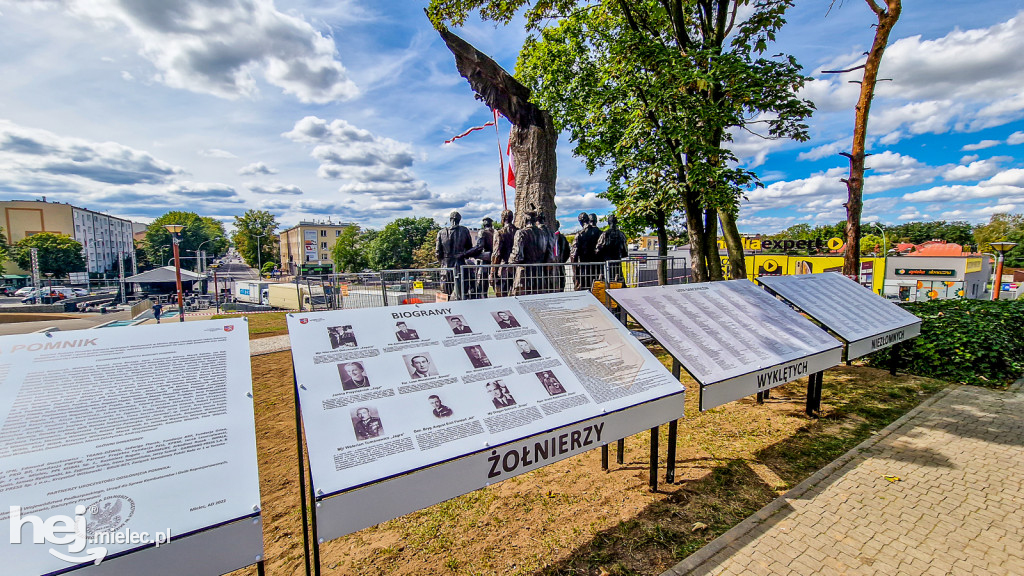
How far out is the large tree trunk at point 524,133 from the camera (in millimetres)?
11633

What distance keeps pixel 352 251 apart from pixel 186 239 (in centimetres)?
3960

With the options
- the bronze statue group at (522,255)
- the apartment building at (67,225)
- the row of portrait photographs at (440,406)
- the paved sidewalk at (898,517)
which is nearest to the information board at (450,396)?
the row of portrait photographs at (440,406)

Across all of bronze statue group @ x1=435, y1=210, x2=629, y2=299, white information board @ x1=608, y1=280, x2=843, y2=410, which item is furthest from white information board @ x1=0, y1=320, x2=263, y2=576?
bronze statue group @ x1=435, y1=210, x2=629, y2=299

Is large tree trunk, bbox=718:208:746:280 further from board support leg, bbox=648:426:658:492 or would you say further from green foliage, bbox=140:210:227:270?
green foliage, bbox=140:210:227:270

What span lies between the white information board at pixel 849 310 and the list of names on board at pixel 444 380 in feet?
10.6

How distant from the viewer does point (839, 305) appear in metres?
5.73

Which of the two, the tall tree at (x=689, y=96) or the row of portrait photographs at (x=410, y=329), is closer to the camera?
the row of portrait photographs at (x=410, y=329)

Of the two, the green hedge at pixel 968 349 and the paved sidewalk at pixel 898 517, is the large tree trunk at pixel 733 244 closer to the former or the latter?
the green hedge at pixel 968 349

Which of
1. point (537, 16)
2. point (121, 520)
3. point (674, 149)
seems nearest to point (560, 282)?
point (674, 149)

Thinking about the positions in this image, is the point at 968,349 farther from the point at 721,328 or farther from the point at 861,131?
the point at 721,328

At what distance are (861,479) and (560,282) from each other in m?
5.92

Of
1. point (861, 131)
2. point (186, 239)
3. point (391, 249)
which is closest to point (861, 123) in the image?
point (861, 131)

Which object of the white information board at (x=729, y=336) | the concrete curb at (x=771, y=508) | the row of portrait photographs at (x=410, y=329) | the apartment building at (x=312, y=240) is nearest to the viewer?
the row of portrait photographs at (x=410, y=329)

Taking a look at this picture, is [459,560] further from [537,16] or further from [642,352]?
[537,16]
